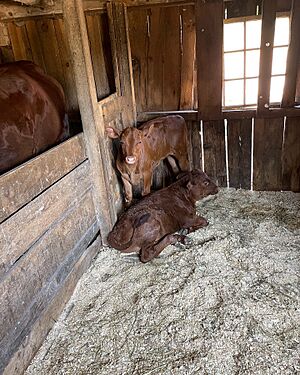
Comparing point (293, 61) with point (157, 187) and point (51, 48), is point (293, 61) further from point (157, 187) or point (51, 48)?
point (51, 48)

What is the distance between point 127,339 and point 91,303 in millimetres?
446

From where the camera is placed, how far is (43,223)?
2.08 metres

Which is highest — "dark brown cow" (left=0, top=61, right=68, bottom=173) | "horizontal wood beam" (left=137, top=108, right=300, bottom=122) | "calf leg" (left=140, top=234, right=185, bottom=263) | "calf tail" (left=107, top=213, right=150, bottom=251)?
"dark brown cow" (left=0, top=61, right=68, bottom=173)

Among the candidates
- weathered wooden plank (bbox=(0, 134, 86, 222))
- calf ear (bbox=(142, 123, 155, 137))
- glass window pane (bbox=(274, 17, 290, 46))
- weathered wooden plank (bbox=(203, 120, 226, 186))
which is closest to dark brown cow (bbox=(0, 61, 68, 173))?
weathered wooden plank (bbox=(0, 134, 86, 222))

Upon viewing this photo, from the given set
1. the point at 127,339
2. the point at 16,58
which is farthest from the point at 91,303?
the point at 16,58

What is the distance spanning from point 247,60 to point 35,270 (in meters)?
2.94

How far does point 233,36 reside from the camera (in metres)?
3.39

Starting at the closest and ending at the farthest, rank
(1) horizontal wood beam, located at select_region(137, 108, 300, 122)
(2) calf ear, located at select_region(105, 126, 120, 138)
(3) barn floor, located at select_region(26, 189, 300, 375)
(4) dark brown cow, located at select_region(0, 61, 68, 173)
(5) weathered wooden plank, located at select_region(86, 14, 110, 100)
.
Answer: (3) barn floor, located at select_region(26, 189, 300, 375), (4) dark brown cow, located at select_region(0, 61, 68, 173), (2) calf ear, located at select_region(105, 126, 120, 138), (1) horizontal wood beam, located at select_region(137, 108, 300, 122), (5) weathered wooden plank, located at select_region(86, 14, 110, 100)

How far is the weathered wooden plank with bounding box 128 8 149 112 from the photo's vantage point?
343 cm

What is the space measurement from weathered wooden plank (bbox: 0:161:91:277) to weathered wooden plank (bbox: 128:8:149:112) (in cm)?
152

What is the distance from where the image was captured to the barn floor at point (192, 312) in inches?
A: 72.3

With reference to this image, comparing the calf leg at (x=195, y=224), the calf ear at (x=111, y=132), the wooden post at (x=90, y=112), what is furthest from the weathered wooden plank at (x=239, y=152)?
the wooden post at (x=90, y=112)

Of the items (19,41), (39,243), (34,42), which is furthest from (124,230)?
(19,41)

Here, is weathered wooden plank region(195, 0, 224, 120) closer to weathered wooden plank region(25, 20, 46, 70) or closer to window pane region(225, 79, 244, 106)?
window pane region(225, 79, 244, 106)
